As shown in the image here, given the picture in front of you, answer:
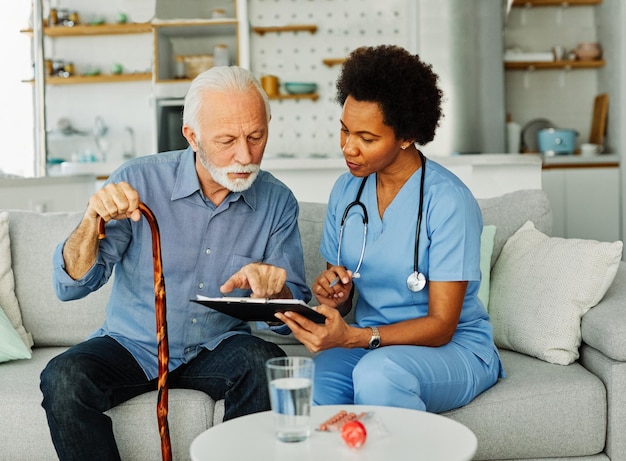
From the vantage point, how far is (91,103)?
7520 mm

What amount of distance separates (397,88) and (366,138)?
0.48 feet

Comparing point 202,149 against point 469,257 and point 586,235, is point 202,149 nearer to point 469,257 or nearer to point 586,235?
point 469,257

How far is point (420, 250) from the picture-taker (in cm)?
202

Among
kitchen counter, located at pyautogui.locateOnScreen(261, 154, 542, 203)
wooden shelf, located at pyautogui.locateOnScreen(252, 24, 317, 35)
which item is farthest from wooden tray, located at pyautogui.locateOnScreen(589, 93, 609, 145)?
wooden shelf, located at pyautogui.locateOnScreen(252, 24, 317, 35)

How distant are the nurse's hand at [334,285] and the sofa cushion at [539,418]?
403 millimetres

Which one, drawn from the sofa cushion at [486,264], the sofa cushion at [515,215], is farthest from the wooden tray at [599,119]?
the sofa cushion at [486,264]

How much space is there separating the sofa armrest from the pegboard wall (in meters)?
4.74

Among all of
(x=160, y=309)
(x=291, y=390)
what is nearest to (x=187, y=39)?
(x=160, y=309)

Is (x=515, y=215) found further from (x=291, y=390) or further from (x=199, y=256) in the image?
(x=291, y=390)

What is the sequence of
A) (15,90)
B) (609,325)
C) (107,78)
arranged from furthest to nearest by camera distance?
(15,90), (107,78), (609,325)

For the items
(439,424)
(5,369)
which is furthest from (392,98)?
(5,369)

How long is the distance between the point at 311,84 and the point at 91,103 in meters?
2.19

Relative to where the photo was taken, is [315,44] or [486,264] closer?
[486,264]

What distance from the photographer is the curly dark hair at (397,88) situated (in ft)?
6.62
